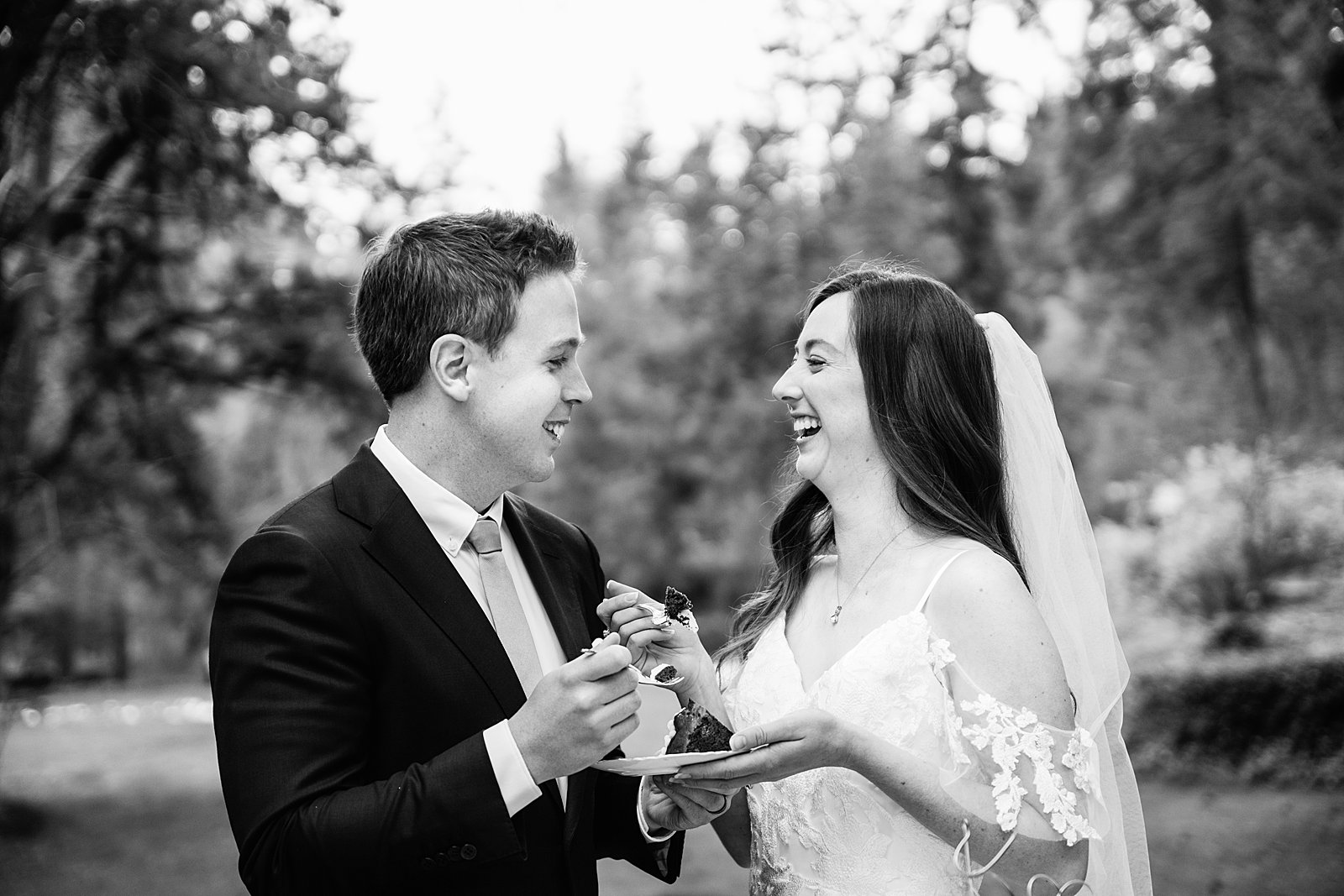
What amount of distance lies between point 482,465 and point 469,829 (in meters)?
0.95

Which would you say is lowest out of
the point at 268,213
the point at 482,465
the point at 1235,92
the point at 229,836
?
the point at 229,836

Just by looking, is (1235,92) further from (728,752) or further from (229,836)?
(229,836)

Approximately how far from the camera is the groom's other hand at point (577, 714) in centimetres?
240

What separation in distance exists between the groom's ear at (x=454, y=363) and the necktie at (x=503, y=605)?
356 millimetres

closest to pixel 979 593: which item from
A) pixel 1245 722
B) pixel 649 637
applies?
pixel 649 637

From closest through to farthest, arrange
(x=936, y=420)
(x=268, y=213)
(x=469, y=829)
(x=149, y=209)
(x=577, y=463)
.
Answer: (x=469, y=829), (x=936, y=420), (x=149, y=209), (x=268, y=213), (x=577, y=463)

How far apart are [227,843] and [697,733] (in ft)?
35.4

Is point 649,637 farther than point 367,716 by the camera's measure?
Yes

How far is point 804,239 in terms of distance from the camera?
19219mm

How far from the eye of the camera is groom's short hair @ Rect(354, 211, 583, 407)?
115 inches

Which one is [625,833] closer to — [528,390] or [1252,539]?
[528,390]

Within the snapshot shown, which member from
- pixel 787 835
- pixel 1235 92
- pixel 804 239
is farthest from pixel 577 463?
pixel 787 835

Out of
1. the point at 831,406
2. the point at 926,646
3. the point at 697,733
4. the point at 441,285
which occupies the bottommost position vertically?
the point at 697,733

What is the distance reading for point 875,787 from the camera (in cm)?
333
